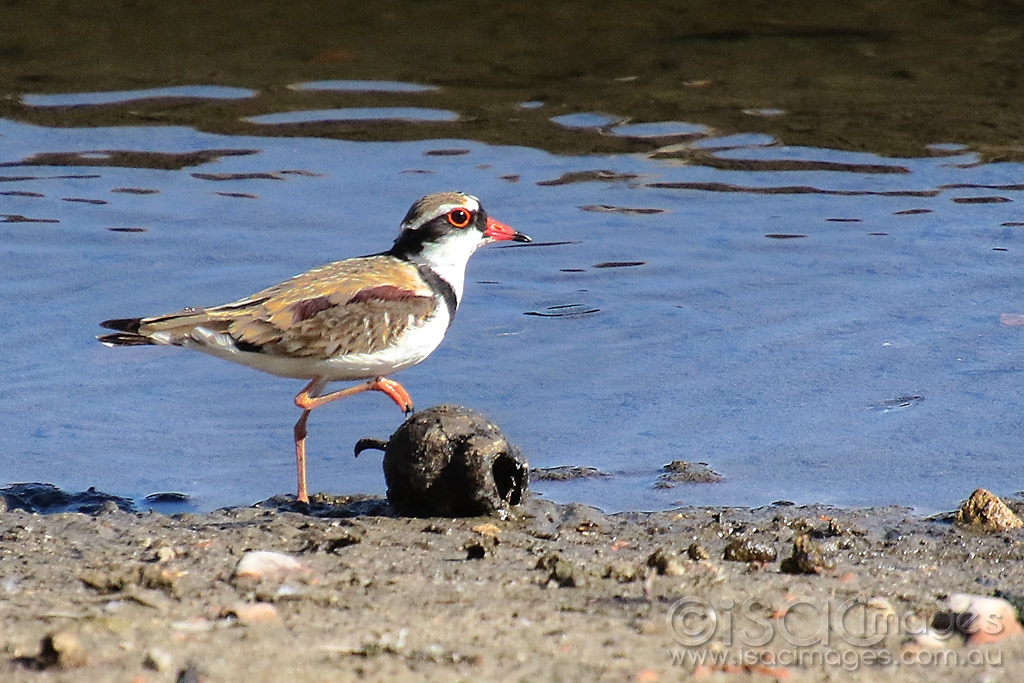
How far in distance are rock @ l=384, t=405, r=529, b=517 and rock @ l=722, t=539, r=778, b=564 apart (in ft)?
3.84

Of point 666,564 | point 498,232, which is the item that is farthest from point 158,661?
point 498,232

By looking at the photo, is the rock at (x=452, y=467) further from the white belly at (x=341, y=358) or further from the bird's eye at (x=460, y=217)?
the bird's eye at (x=460, y=217)

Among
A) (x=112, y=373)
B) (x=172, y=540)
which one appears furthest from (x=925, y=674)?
(x=112, y=373)

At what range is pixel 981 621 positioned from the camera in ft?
13.6

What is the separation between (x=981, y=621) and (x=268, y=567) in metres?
2.38

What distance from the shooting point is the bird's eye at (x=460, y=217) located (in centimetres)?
740

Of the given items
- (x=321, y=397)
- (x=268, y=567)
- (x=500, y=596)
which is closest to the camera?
(x=500, y=596)

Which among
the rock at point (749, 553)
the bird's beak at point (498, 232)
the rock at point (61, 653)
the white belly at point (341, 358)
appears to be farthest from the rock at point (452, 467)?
the rock at point (61, 653)

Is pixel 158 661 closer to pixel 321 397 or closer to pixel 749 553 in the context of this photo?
pixel 749 553

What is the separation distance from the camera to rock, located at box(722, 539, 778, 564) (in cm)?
510

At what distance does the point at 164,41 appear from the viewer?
1499 cm

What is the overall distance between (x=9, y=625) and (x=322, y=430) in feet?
11.8

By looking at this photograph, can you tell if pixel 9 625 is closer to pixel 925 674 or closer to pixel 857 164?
pixel 925 674

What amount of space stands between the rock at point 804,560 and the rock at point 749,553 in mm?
147
